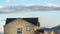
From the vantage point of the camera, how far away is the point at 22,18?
60375 millimetres

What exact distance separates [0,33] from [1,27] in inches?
26.2

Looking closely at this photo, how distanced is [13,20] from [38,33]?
1444 mm

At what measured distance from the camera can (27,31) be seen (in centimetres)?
6038

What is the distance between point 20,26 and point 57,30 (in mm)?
1936

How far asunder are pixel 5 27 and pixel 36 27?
1.58m

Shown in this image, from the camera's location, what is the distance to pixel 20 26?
198ft

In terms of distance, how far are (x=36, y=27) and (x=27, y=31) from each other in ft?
1.66

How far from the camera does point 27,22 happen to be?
60438mm

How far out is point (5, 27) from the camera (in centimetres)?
6034

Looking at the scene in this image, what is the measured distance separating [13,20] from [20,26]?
0.49m

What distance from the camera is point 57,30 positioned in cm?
6009

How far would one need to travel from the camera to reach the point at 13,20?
60375 millimetres

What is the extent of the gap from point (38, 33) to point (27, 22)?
0.82 metres

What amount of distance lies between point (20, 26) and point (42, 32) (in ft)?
3.95
